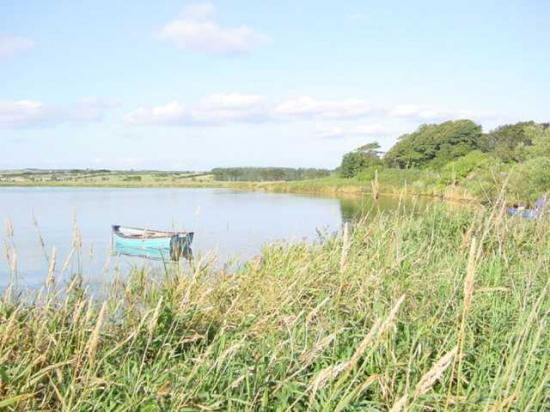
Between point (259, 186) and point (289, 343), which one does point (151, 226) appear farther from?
point (259, 186)

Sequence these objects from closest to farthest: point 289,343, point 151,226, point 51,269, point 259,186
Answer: point 51,269 → point 289,343 → point 151,226 → point 259,186

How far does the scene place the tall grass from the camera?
2.42 meters

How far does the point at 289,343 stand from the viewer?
357 cm

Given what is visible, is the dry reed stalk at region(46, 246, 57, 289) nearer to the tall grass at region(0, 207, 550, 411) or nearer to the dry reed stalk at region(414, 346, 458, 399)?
the tall grass at region(0, 207, 550, 411)

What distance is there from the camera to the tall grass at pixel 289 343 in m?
2.42

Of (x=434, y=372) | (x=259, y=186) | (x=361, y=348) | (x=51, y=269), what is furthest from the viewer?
(x=259, y=186)

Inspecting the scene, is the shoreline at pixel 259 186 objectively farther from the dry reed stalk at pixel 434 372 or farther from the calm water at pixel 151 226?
the dry reed stalk at pixel 434 372

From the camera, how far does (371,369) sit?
3184 mm

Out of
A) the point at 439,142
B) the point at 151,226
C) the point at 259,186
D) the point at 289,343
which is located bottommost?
the point at 151,226

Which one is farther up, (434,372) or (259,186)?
(434,372)

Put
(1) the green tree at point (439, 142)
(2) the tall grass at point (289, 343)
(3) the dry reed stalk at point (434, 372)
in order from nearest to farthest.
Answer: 1. (3) the dry reed stalk at point (434, 372)
2. (2) the tall grass at point (289, 343)
3. (1) the green tree at point (439, 142)

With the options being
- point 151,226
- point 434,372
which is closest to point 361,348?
point 434,372

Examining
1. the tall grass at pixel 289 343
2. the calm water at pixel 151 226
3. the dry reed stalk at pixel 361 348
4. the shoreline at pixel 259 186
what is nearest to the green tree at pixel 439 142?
the shoreline at pixel 259 186

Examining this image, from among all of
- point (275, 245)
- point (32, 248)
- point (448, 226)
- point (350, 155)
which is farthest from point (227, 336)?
point (350, 155)
